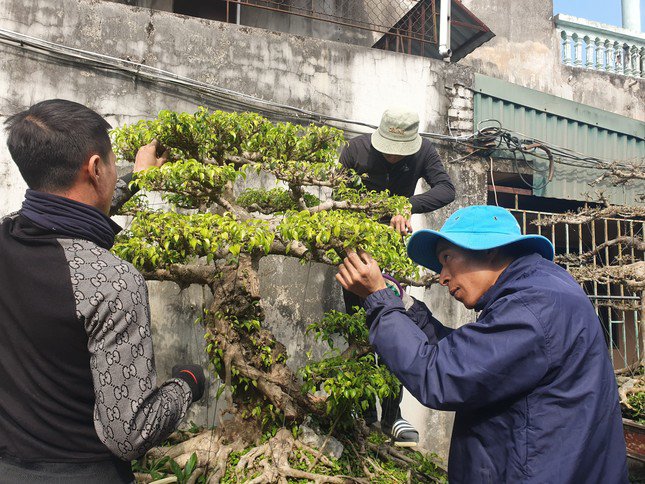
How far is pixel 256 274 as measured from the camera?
3.81m

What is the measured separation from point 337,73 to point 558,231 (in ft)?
15.9

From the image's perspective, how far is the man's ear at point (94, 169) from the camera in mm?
1869

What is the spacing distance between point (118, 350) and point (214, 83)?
459 cm

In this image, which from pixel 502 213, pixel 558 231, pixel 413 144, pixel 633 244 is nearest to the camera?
pixel 502 213

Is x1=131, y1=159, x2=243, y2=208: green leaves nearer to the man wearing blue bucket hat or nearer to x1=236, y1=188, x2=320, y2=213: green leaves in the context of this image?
x1=236, y1=188, x2=320, y2=213: green leaves

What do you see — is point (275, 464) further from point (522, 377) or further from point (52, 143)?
point (52, 143)

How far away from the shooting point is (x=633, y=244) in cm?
615

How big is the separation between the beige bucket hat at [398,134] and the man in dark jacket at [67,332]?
9.59ft

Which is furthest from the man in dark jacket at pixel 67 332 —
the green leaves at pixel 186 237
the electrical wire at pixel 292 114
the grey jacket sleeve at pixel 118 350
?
the electrical wire at pixel 292 114

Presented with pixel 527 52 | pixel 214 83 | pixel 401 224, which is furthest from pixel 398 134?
pixel 527 52

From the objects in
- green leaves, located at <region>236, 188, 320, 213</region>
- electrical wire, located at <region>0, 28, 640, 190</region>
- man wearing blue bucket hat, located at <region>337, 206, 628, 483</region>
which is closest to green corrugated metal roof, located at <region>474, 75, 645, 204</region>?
electrical wire, located at <region>0, 28, 640, 190</region>

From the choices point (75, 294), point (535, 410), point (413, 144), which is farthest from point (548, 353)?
point (413, 144)

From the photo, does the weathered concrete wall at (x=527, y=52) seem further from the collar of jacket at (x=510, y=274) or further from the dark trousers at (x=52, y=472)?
the dark trousers at (x=52, y=472)

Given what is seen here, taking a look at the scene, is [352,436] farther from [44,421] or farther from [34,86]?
[34,86]
